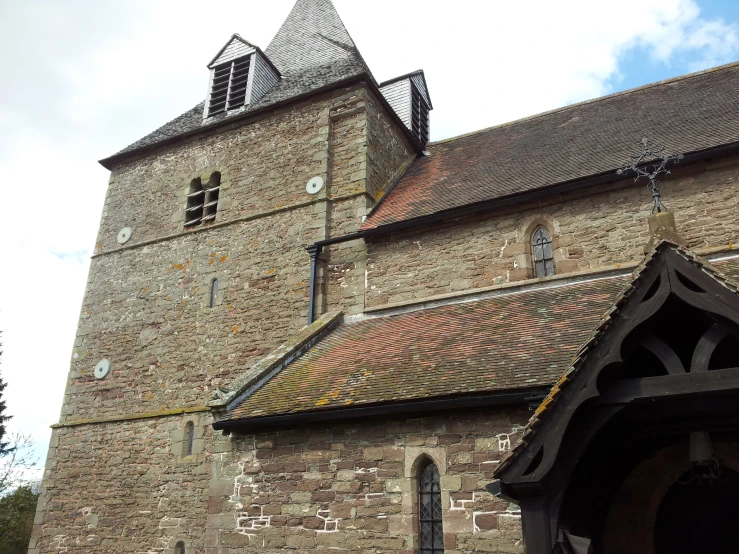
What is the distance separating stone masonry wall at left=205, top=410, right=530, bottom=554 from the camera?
714 cm

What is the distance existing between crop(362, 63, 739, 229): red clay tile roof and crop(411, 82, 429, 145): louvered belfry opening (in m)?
2.28

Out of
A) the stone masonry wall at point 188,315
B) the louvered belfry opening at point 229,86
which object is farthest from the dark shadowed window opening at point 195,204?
the louvered belfry opening at point 229,86

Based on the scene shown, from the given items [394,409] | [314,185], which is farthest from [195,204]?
[394,409]

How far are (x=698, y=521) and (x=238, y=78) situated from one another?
14.6 metres

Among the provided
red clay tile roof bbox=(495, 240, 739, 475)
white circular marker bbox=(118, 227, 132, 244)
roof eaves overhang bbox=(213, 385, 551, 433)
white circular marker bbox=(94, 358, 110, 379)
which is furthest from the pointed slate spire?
red clay tile roof bbox=(495, 240, 739, 475)

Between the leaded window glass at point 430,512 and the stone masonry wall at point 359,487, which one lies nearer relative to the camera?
→ the stone masonry wall at point 359,487

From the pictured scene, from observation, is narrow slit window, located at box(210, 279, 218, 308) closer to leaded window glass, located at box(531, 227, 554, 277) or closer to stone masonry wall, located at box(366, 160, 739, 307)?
stone masonry wall, located at box(366, 160, 739, 307)

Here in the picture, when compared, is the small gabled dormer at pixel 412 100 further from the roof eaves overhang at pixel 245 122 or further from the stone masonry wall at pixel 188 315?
the stone masonry wall at pixel 188 315

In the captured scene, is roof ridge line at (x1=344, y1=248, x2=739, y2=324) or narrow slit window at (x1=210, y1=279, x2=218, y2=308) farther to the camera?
narrow slit window at (x1=210, y1=279, x2=218, y2=308)

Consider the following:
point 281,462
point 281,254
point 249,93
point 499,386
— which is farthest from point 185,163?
point 499,386

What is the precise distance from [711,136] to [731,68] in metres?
4.45

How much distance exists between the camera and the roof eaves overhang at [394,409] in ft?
22.5

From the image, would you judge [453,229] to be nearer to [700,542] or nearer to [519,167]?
[519,167]

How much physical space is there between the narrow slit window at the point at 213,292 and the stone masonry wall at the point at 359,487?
15.8 feet
